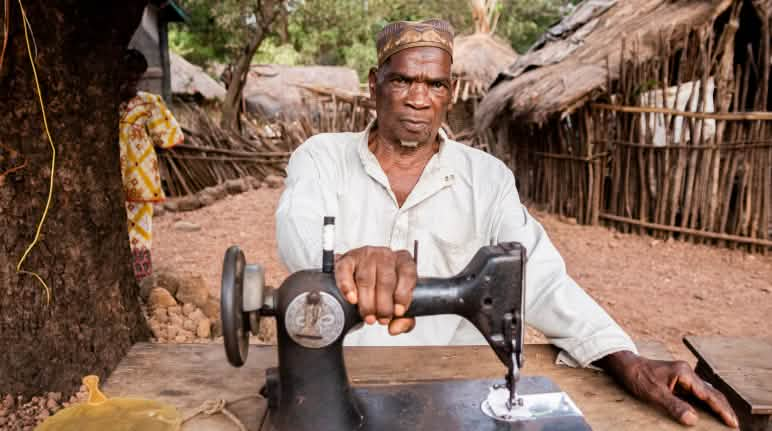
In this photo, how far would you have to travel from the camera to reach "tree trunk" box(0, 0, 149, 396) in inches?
92.0

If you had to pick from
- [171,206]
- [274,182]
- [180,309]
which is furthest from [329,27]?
[180,309]

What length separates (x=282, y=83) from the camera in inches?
620

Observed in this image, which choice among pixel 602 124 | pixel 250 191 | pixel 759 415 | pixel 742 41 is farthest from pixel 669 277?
pixel 250 191

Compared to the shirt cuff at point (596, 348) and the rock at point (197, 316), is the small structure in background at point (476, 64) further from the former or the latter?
the shirt cuff at point (596, 348)

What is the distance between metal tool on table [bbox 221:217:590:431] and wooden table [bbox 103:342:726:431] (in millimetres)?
177

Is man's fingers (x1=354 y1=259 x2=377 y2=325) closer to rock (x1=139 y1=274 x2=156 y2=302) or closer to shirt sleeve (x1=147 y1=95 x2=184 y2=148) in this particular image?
rock (x1=139 y1=274 x2=156 y2=302)

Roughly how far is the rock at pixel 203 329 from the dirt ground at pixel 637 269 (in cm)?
110

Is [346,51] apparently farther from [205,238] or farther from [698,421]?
[698,421]

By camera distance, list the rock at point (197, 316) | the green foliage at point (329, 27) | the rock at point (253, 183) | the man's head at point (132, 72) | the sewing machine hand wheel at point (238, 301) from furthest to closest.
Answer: the green foliage at point (329, 27) < the rock at point (253, 183) < the man's head at point (132, 72) < the rock at point (197, 316) < the sewing machine hand wheel at point (238, 301)

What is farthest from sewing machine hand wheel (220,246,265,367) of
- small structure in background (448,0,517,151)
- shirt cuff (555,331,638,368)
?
small structure in background (448,0,517,151)

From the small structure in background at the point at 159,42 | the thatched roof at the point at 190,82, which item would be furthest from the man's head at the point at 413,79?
the thatched roof at the point at 190,82

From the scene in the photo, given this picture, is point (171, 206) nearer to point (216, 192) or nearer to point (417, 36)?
point (216, 192)

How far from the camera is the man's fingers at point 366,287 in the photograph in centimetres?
123

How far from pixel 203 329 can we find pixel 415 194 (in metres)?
2.24
